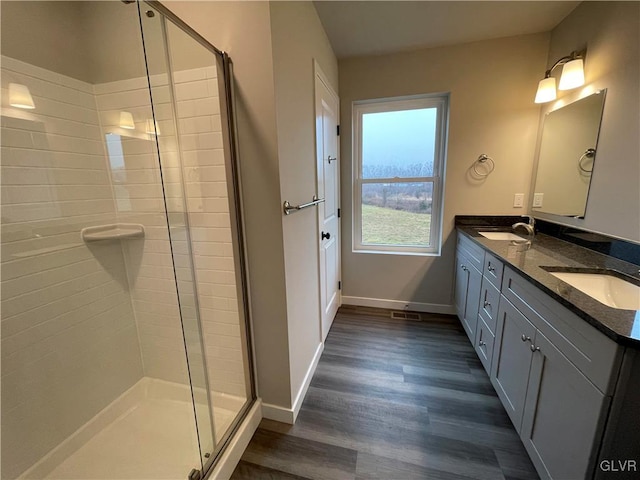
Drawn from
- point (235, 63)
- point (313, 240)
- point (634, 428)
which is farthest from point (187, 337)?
point (634, 428)

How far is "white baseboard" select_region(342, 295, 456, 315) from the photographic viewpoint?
A: 273 centimetres

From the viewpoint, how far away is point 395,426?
151 centimetres

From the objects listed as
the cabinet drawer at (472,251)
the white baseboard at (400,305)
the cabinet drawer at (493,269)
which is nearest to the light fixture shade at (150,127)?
the cabinet drawer at (493,269)

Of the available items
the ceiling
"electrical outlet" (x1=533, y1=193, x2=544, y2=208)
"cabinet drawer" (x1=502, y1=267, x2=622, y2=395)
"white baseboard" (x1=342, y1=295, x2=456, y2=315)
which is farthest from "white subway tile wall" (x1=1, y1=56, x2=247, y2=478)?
"electrical outlet" (x1=533, y1=193, x2=544, y2=208)

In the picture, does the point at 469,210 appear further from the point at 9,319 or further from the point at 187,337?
the point at 9,319

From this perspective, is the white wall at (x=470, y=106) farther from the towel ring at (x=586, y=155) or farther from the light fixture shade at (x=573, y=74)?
the towel ring at (x=586, y=155)

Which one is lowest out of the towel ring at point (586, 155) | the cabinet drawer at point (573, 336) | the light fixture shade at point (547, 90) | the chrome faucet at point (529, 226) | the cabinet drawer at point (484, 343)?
the cabinet drawer at point (484, 343)

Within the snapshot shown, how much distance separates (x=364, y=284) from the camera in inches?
114

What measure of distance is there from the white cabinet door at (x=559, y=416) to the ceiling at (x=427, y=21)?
84.2 inches

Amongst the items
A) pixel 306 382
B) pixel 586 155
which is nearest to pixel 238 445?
pixel 306 382

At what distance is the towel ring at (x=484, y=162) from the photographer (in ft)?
7.79

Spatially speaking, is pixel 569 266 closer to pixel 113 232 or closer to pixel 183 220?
pixel 183 220

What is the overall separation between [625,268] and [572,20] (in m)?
1.80

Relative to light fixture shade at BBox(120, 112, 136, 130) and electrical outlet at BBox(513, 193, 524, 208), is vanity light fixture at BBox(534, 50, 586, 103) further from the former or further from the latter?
light fixture shade at BBox(120, 112, 136, 130)
